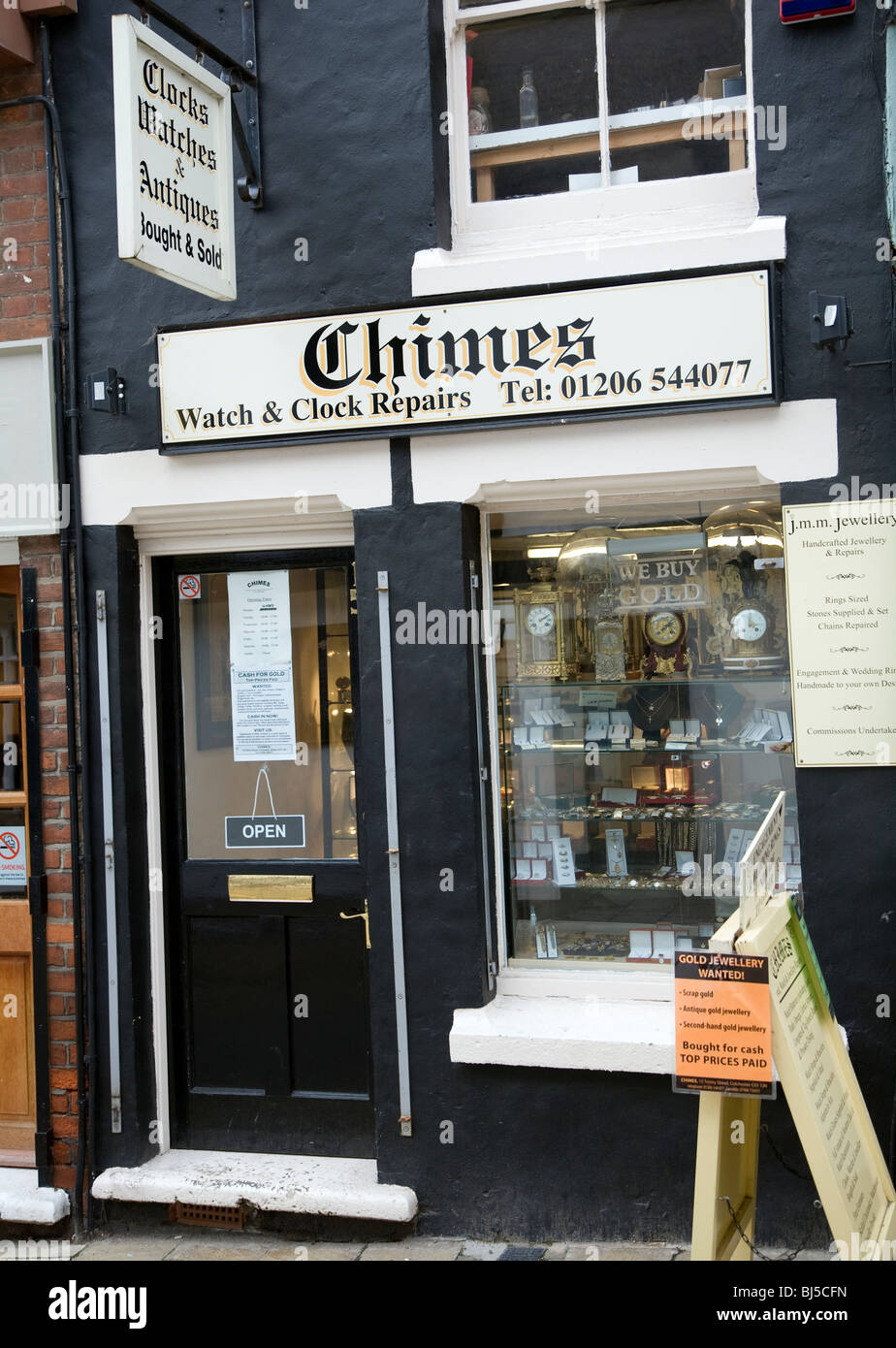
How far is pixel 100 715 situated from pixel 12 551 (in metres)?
0.86

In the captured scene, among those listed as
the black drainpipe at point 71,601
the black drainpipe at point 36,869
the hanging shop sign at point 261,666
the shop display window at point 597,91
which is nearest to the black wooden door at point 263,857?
the hanging shop sign at point 261,666

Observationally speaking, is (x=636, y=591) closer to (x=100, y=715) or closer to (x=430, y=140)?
(x=430, y=140)

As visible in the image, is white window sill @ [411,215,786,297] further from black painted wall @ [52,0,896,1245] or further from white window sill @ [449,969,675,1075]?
white window sill @ [449,969,675,1075]

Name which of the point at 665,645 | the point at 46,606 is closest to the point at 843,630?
the point at 665,645

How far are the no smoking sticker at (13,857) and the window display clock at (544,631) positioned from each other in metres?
2.36

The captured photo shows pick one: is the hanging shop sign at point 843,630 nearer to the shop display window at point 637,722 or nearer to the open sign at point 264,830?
the shop display window at point 637,722

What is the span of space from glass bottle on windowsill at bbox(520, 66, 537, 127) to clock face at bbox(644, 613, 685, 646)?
2.10 metres

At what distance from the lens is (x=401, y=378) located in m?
4.92

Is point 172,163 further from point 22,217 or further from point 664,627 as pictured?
point 664,627

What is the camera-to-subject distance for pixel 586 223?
498 cm

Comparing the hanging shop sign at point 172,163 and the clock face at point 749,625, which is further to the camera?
the clock face at point 749,625

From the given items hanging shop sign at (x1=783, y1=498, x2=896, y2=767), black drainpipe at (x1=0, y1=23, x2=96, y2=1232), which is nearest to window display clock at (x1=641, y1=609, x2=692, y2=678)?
hanging shop sign at (x1=783, y1=498, x2=896, y2=767)

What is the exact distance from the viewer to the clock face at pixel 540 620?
207 inches

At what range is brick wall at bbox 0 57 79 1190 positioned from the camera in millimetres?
5293
